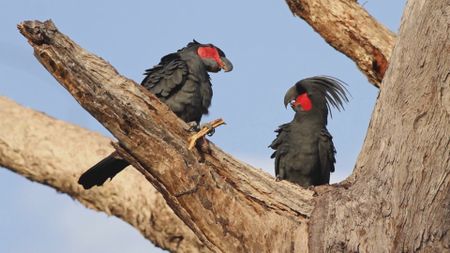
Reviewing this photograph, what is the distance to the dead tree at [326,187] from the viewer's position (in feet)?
16.8

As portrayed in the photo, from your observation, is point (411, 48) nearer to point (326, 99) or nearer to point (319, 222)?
point (319, 222)

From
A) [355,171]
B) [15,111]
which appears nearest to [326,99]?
[355,171]

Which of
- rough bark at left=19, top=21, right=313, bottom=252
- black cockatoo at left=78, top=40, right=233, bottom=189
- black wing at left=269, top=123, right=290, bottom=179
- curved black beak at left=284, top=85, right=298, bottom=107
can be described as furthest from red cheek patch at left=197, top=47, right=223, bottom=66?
rough bark at left=19, top=21, right=313, bottom=252

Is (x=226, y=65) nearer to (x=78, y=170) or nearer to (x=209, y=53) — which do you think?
(x=209, y=53)

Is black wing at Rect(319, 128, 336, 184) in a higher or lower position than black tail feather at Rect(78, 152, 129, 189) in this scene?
higher

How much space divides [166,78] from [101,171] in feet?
2.81

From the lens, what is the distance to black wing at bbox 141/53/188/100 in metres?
6.79

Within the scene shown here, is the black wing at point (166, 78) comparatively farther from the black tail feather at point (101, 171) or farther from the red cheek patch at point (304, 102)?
the red cheek patch at point (304, 102)

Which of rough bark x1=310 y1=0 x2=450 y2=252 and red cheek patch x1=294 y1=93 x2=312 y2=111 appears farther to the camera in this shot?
red cheek patch x1=294 y1=93 x2=312 y2=111

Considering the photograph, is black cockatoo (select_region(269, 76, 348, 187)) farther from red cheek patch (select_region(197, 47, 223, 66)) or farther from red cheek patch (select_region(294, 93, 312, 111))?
red cheek patch (select_region(197, 47, 223, 66))

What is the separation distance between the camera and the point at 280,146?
7.46 m

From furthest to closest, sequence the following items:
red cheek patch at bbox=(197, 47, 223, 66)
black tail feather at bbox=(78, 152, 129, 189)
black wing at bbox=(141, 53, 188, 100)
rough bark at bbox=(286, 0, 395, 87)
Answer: rough bark at bbox=(286, 0, 395, 87), red cheek patch at bbox=(197, 47, 223, 66), black wing at bbox=(141, 53, 188, 100), black tail feather at bbox=(78, 152, 129, 189)

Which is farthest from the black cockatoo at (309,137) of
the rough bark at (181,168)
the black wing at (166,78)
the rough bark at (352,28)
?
Answer: the rough bark at (181,168)

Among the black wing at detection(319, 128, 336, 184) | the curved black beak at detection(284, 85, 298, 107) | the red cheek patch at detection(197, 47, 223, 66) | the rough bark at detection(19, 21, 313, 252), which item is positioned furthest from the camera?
the curved black beak at detection(284, 85, 298, 107)
